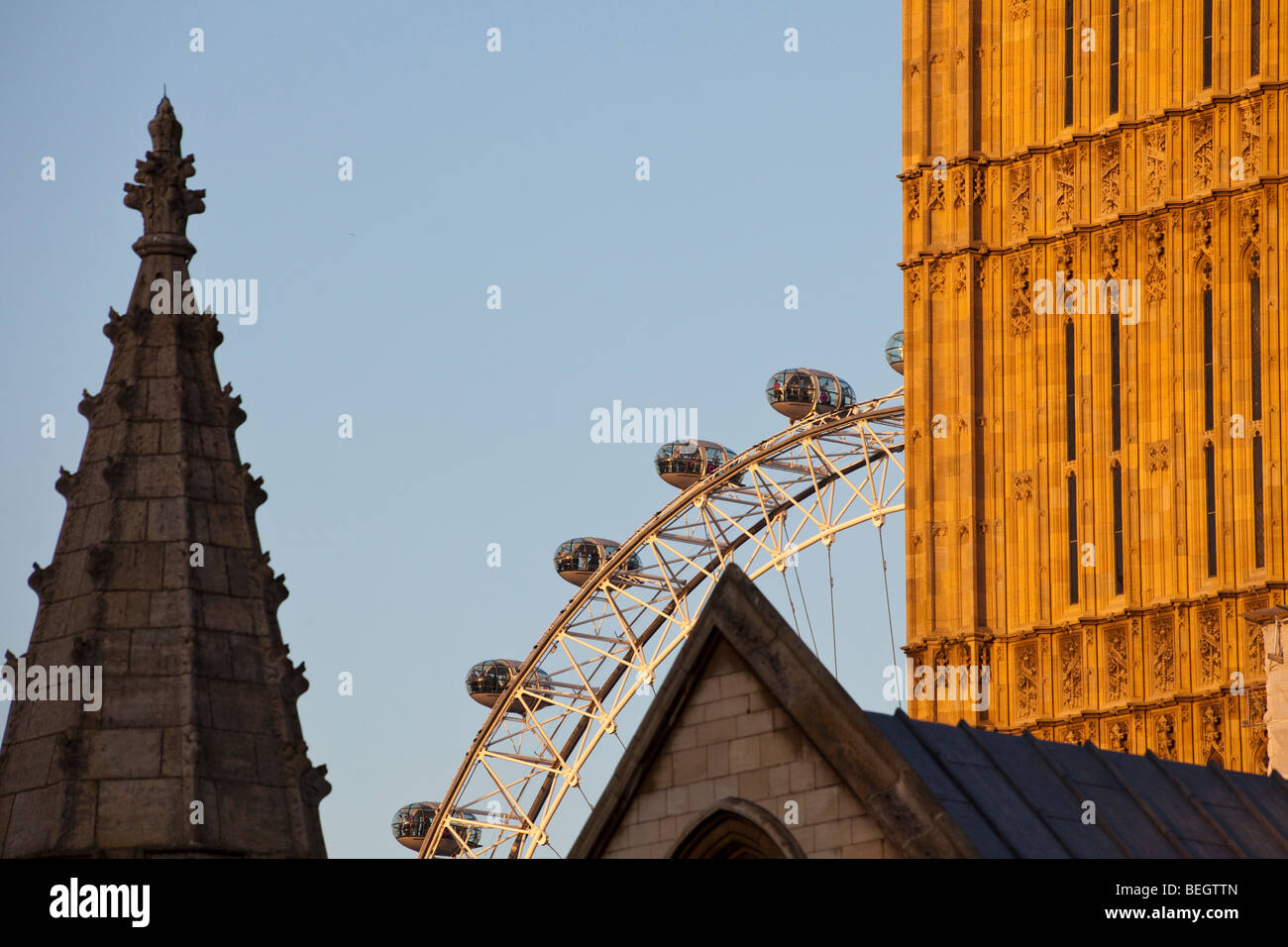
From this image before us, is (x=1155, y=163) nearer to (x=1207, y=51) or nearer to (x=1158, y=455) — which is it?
(x=1207, y=51)

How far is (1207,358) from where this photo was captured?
55.9m

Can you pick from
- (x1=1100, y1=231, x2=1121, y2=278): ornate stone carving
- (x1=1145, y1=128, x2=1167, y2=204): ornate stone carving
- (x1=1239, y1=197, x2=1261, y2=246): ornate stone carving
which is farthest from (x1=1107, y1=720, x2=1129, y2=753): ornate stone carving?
(x1=1145, y1=128, x2=1167, y2=204): ornate stone carving

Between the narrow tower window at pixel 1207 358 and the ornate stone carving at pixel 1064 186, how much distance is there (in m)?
3.55

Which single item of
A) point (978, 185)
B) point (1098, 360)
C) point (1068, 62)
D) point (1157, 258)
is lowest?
point (1098, 360)

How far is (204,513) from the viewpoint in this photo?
24516 millimetres

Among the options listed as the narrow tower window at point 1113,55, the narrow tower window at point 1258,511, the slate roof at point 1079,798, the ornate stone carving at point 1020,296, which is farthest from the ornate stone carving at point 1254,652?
the slate roof at point 1079,798

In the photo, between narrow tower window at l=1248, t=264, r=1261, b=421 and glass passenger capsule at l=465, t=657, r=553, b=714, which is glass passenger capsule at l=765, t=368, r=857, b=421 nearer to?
glass passenger capsule at l=465, t=657, r=553, b=714

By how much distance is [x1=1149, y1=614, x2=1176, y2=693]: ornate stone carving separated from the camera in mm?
55219

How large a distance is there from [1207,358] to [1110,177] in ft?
14.1

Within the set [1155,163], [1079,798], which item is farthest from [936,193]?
[1079,798]

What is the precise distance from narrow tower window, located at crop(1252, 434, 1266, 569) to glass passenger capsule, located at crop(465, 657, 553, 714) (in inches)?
1578

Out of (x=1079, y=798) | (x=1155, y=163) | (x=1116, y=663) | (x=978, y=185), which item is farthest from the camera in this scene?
(x=978, y=185)

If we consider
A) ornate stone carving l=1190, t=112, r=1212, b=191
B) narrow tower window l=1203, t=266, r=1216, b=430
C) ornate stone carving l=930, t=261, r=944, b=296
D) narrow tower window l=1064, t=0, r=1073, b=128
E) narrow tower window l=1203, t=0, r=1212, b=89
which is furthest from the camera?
ornate stone carving l=930, t=261, r=944, b=296

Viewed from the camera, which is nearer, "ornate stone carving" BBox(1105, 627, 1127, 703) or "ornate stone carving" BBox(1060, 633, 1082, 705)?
"ornate stone carving" BBox(1105, 627, 1127, 703)
